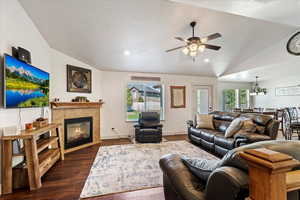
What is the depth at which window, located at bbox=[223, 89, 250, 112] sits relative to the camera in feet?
24.8

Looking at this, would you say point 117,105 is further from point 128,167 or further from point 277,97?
point 277,97

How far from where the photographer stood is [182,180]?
1.17 metres

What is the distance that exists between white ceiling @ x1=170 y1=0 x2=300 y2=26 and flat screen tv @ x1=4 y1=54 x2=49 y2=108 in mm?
2581

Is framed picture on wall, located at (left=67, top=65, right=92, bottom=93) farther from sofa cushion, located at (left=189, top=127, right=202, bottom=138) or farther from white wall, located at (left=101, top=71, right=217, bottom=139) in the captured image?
sofa cushion, located at (left=189, top=127, right=202, bottom=138)

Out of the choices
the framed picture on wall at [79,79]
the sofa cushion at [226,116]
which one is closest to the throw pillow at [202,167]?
the sofa cushion at [226,116]

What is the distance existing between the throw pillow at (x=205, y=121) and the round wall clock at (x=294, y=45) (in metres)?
2.82

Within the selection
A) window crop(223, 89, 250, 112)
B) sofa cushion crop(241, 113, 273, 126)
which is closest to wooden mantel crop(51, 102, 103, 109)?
sofa cushion crop(241, 113, 273, 126)

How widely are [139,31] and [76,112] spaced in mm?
2668

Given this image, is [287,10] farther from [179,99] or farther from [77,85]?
[77,85]

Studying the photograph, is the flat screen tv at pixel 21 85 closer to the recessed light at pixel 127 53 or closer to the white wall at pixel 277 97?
the recessed light at pixel 127 53

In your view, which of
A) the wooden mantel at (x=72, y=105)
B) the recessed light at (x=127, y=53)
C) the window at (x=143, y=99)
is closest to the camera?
the wooden mantel at (x=72, y=105)

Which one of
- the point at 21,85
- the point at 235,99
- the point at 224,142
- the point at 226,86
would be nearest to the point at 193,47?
the point at 224,142

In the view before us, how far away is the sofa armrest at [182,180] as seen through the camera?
1.05 metres

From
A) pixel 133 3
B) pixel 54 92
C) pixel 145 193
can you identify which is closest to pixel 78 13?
pixel 133 3
